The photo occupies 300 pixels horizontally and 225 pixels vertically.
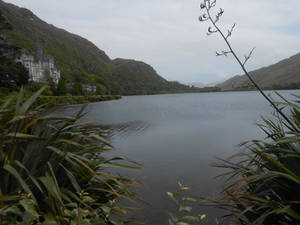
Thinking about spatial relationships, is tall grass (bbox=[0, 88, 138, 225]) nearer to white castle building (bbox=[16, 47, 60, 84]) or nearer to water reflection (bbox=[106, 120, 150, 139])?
water reflection (bbox=[106, 120, 150, 139])

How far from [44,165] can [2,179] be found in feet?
1.32

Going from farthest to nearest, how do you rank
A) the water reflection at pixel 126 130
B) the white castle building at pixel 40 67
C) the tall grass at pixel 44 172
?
the white castle building at pixel 40 67 → the water reflection at pixel 126 130 → the tall grass at pixel 44 172

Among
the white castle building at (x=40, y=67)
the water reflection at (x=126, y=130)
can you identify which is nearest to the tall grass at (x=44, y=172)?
the water reflection at (x=126, y=130)

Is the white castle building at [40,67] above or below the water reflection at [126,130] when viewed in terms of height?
above

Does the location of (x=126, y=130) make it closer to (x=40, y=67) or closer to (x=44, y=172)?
(x=44, y=172)

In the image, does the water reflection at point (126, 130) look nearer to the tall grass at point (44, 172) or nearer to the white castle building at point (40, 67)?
the tall grass at point (44, 172)

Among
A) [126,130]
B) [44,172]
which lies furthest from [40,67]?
[44,172]

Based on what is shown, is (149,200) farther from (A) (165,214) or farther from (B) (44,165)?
(B) (44,165)

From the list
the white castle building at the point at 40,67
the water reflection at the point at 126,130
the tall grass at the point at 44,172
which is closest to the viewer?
the tall grass at the point at 44,172

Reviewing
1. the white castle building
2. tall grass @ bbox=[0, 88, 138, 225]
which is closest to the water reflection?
tall grass @ bbox=[0, 88, 138, 225]

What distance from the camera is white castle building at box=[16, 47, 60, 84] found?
98.9 metres

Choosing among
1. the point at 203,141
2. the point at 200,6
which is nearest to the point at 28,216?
the point at 200,6

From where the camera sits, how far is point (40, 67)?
356ft

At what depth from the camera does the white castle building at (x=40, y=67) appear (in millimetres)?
98875
